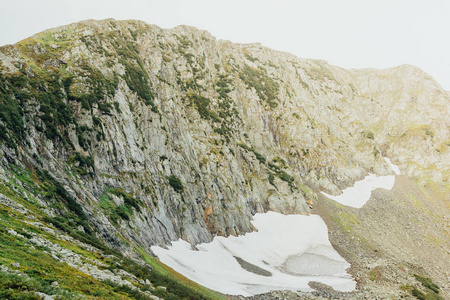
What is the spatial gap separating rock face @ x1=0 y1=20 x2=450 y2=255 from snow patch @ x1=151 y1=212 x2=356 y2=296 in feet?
11.6

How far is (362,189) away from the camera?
89500 mm

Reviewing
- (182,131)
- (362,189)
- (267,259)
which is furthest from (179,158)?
(362,189)

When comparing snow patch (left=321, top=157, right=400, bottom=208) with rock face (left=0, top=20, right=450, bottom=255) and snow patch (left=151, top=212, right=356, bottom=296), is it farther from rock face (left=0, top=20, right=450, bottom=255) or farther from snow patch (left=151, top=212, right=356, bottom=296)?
snow patch (left=151, top=212, right=356, bottom=296)

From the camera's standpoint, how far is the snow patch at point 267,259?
3572 centimetres

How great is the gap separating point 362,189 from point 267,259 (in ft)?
189

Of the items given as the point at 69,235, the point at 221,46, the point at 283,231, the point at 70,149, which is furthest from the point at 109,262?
the point at 221,46

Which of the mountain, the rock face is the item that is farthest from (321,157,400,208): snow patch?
the rock face

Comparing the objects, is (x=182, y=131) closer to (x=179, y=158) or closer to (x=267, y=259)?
(x=179, y=158)

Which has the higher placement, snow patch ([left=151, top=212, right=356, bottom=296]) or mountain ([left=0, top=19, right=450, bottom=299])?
mountain ([left=0, top=19, right=450, bottom=299])

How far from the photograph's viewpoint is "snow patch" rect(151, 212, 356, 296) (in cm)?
3572

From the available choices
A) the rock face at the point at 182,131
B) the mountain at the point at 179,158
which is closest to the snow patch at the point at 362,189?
the mountain at the point at 179,158

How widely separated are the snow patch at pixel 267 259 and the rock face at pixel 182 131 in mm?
3525

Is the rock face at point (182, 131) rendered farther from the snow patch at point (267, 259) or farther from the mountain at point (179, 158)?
the snow patch at point (267, 259)

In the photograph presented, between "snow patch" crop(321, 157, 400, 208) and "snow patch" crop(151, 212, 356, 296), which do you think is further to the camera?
"snow patch" crop(321, 157, 400, 208)
